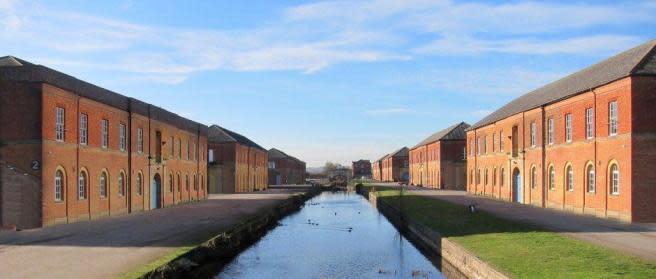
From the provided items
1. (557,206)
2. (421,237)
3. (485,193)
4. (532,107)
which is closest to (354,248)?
(421,237)

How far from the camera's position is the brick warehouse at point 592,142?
2359 centimetres

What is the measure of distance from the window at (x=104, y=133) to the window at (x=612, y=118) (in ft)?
72.5

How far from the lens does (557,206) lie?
103 ft

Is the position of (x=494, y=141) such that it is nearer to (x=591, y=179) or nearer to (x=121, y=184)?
(x=591, y=179)

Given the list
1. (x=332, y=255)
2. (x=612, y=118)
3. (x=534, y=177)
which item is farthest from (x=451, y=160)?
(x=332, y=255)

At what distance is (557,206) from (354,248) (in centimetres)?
1293

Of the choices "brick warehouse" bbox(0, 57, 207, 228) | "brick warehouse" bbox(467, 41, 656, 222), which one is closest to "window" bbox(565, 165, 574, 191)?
"brick warehouse" bbox(467, 41, 656, 222)

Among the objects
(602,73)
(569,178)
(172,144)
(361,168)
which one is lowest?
(361,168)

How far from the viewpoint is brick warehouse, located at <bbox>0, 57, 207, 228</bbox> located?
22.1 m

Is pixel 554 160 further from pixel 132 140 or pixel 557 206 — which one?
pixel 132 140

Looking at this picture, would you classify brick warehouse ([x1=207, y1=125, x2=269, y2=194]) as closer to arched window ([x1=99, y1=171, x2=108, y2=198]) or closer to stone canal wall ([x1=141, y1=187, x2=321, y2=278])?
stone canal wall ([x1=141, y1=187, x2=321, y2=278])

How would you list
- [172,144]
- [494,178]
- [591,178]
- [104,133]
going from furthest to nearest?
[494,178] < [172,144] < [104,133] < [591,178]

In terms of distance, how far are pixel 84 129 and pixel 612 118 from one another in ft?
72.8

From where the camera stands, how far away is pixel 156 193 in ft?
120
